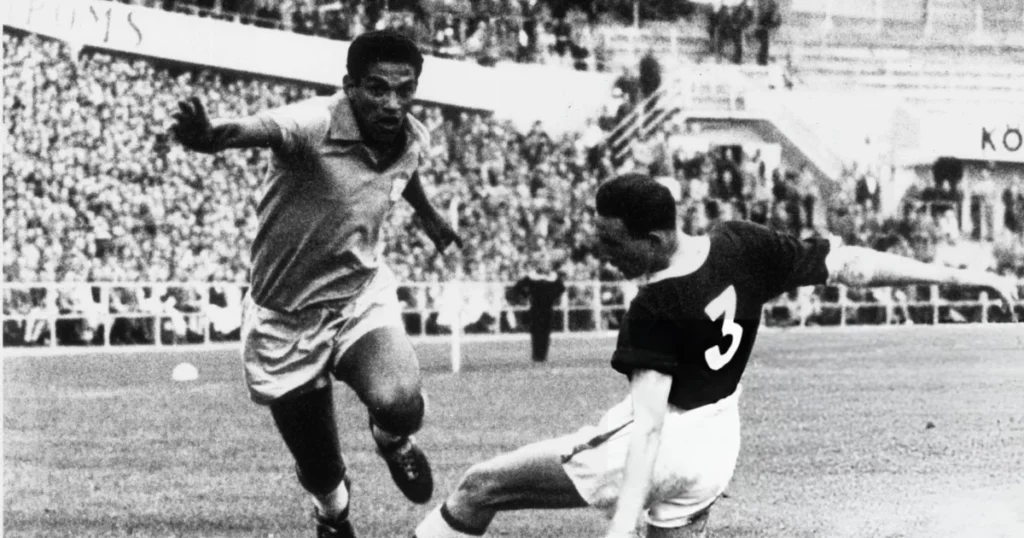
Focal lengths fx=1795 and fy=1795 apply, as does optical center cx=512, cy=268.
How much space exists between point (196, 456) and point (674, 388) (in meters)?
7.05

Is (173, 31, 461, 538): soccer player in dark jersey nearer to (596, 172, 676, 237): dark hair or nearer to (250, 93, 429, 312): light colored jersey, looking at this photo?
(250, 93, 429, 312): light colored jersey

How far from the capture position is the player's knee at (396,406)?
22.5 feet

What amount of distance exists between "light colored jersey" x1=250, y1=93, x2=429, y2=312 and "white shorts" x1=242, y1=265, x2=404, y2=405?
0.20 feet

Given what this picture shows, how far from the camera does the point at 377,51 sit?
6.73 meters

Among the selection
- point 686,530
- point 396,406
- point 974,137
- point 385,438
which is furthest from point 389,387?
point 974,137

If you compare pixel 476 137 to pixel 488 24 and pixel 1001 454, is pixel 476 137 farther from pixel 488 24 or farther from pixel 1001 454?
pixel 1001 454

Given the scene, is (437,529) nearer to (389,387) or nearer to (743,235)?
(743,235)

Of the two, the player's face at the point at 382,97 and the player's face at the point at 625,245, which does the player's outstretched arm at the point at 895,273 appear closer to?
the player's face at the point at 625,245

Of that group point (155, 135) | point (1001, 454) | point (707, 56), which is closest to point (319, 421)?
point (1001, 454)

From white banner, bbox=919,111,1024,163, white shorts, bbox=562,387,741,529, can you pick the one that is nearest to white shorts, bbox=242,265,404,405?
white shorts, bbox=562,387,741,529

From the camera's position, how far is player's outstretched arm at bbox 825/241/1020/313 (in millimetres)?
5027

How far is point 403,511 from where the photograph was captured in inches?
340

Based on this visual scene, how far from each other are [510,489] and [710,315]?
78cm

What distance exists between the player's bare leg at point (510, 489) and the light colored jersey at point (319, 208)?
6.02 ft
